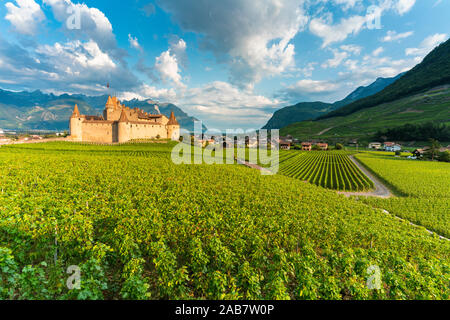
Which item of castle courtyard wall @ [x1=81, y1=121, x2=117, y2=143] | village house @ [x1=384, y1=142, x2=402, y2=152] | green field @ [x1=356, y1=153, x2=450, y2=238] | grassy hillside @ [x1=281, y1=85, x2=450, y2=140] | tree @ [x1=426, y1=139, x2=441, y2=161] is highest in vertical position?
grassy hillside @ [x1=281, y1=85, x2=450, y2=140]

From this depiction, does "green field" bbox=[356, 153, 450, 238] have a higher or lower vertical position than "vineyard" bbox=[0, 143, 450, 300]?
lower

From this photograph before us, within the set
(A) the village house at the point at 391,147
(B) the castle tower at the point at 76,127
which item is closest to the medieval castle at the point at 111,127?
(B) the castle tower at the point at 76,127

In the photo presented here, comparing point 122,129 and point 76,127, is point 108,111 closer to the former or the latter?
point 76,127

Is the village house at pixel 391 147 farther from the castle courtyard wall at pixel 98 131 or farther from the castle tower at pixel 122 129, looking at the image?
the castle courtyard wall at pixel 98 131

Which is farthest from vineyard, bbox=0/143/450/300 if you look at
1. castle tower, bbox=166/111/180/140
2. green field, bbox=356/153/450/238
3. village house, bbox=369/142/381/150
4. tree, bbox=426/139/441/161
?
A: village house, bbox=369/142/381/150

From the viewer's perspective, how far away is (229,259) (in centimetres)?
779

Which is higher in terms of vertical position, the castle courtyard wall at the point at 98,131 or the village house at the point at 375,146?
the castle courtyard wall at the point at 98,131

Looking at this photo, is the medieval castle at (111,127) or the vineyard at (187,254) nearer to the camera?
the vineyard at (187,254)

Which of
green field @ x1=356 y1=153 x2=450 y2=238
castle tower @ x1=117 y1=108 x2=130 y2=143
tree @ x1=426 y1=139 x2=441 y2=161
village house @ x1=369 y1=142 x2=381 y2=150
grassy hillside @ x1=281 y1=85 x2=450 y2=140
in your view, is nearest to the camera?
green field @ x1=356 y1=153 x2=450 y2=238

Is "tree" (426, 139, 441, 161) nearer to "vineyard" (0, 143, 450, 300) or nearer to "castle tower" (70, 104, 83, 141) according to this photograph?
"vineyard" (0, 143, 450, 300)

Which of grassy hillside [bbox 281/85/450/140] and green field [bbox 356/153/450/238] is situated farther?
grassy hillside [bbox 281/85/450/140]

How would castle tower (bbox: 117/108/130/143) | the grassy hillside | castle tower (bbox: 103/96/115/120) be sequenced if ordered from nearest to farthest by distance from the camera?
castle tower (bbox: 117/108/130/143) < castle tower (bbox: 103/96/115/120) < the grassy hillside

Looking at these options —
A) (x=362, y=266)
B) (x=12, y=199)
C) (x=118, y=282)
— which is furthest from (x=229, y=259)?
(x=12, y=199)

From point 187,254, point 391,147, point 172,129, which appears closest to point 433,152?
point 391,147
